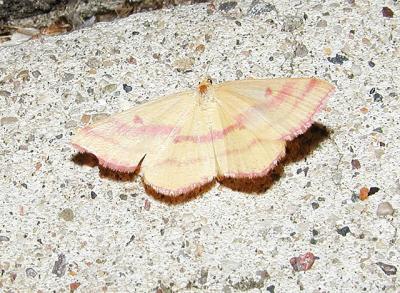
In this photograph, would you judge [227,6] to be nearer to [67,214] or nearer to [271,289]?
[67,214]

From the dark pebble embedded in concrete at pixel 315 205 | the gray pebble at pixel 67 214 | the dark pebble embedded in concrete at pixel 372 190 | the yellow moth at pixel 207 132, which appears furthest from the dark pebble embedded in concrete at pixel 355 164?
the gray pebble at pixel 67 214

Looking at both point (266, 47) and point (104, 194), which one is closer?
point (104, 194)

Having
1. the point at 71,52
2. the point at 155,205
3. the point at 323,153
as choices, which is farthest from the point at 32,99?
the point at 323,153

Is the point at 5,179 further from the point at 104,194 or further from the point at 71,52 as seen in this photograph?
the point at 71,52

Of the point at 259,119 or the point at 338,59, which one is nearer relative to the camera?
the point at 259,119

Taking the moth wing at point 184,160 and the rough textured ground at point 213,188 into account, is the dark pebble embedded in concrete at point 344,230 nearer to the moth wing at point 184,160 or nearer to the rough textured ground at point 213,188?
the rough textured ground at point 213,188

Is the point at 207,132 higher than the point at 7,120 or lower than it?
higher

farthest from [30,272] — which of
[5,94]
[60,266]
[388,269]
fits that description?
[388,269]

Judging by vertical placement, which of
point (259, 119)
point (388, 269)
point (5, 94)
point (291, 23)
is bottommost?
point (388, 269)
